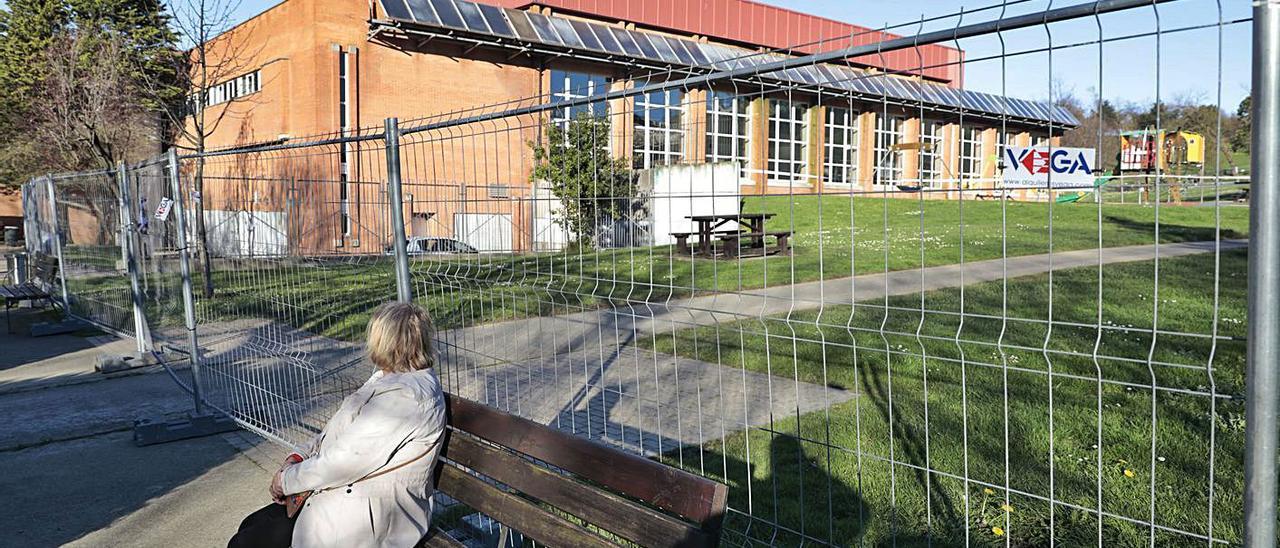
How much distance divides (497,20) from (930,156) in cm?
2709

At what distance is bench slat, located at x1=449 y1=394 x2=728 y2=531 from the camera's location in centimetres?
245

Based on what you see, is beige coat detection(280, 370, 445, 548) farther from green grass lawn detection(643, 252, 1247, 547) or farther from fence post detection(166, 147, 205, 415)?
fence post detection(166, 147, 205, 415)

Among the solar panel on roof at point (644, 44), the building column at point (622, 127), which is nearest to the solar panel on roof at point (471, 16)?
the solar panel on roof at point (644, 44)

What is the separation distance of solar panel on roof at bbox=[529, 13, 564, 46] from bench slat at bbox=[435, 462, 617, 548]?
86.4 feet

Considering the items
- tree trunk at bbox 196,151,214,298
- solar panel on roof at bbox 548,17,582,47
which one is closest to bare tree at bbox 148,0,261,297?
tree trunk at bbox 196,151,214,298

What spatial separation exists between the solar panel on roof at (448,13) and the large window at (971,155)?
25708 millimetres

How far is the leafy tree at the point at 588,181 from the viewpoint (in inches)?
179

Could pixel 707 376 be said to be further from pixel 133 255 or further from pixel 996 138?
pixel 133 255

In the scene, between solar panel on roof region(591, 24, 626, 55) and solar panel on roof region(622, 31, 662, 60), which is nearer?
solar panel on roof region(591, 24, 626, 55)

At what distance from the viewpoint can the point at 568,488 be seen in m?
2.86

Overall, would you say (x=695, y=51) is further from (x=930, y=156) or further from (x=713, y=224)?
(x=930, y=156)

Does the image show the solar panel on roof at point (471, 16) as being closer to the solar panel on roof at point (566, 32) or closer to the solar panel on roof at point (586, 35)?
the solar panel on roof at point (566, 32)

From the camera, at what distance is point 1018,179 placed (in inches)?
103

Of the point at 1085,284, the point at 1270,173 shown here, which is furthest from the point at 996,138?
the point at 1085,284
